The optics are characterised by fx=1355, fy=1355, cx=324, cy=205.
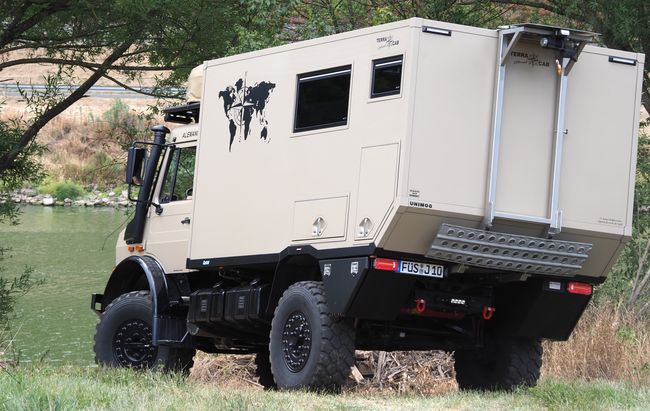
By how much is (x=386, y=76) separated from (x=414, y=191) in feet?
3.46

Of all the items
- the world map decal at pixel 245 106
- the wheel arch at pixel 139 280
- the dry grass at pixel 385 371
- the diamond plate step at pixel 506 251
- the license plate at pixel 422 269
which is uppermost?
the world map decal at pixel 245 106

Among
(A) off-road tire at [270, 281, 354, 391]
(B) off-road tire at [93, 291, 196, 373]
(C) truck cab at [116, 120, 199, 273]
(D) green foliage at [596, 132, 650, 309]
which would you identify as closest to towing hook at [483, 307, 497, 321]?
(A) off-road tire at [270, 281, 354, 391]

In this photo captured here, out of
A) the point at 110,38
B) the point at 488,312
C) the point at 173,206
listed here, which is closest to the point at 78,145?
the point at 110,38

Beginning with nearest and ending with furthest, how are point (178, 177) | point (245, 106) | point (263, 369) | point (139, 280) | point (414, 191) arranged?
point (414, 191) < point (245, 106) < point (178, 177) < point (139, 280) < point (263, 369)

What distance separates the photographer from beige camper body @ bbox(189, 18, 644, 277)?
35.8 ft

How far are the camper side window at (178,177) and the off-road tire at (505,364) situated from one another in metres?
3.44

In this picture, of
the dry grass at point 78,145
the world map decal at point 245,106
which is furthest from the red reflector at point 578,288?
the dry grass at point 78,145

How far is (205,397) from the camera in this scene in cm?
941

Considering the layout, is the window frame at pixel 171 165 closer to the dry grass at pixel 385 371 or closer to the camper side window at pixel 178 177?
the camper side window at pixel 178 177

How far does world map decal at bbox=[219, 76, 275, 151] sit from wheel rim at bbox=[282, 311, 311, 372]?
68.7 inches

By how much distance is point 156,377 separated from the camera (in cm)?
1115

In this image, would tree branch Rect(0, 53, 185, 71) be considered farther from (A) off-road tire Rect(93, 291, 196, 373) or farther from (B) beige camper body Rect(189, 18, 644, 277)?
(B) beige camper body Rect(189, 18, 644, 277)

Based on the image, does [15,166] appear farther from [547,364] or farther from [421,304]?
[421,304]

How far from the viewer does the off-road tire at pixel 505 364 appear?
13008 millimetres
